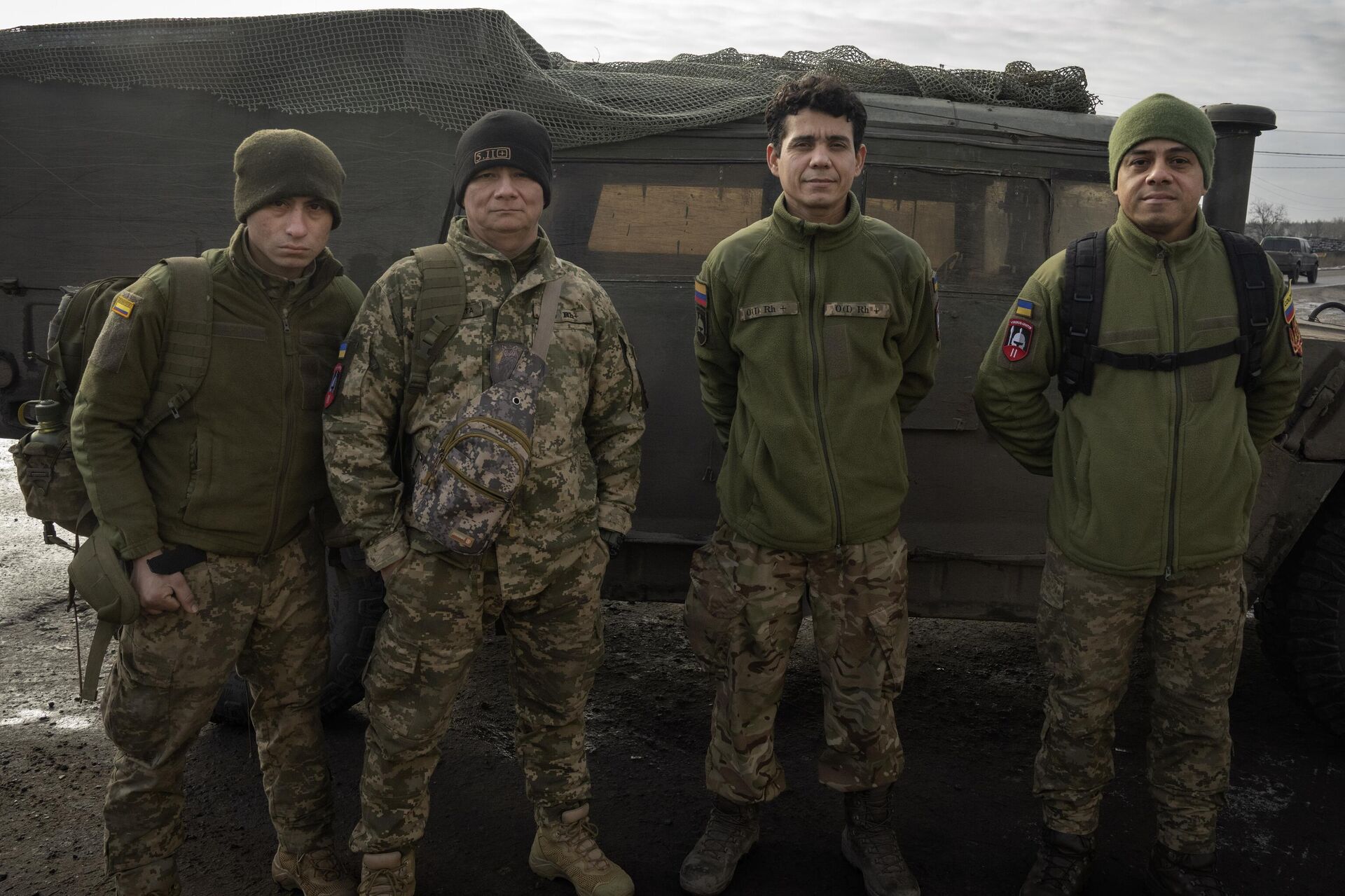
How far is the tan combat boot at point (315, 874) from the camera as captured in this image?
2.58 meters

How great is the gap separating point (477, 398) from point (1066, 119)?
7.43ft

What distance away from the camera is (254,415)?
2385 millimetres

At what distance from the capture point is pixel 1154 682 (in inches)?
102

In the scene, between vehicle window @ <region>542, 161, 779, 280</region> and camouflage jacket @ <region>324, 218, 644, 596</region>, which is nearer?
camouflage jacket @ <region>324, 218, 644, 596</region>

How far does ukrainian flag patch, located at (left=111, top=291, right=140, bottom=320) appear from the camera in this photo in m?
2.27

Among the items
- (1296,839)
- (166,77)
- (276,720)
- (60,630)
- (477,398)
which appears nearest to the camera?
(477,398)

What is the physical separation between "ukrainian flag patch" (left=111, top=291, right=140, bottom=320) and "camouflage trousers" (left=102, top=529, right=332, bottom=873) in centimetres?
58

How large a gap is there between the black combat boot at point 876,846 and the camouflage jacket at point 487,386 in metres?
1.00

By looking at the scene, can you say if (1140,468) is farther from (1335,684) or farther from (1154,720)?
(1335,684)

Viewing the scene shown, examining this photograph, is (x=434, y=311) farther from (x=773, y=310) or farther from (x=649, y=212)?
(x=649, y=212)

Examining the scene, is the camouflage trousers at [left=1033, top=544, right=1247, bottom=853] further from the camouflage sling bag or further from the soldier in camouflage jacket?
the camouflage sling bag

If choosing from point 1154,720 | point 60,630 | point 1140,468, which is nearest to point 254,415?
point 1140,468

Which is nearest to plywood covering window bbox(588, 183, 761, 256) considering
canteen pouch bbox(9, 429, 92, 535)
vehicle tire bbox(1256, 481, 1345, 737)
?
canteen pouch bbox(9, 429, 92, 535)

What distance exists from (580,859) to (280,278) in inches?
64.9
